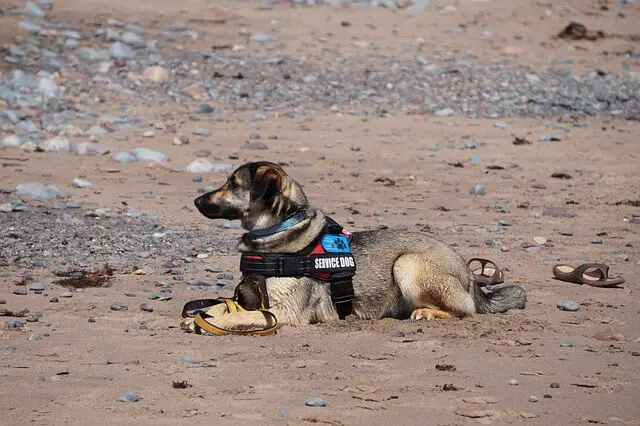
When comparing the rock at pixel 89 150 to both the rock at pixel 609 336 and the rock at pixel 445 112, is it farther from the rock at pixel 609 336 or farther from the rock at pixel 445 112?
the rock at pixel 609 336

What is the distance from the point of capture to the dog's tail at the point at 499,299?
8.10 metres

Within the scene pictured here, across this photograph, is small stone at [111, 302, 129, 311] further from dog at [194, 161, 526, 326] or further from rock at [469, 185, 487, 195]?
rock at [469, 185, 487, 195]

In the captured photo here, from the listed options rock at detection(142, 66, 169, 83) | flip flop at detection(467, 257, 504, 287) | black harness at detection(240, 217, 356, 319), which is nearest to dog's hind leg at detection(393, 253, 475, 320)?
black harness at detection(240, 217, 356, 319)

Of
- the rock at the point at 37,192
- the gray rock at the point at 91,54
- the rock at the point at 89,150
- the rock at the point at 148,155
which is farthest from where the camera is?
the gray rock at the point at 91,54

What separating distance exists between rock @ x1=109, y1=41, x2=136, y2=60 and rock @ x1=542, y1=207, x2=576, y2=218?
9.30 metres

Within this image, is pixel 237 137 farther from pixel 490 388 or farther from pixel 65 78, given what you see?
pixel 490 388

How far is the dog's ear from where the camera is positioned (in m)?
7.81

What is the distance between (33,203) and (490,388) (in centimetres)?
629

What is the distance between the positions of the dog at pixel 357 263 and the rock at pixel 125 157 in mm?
5616

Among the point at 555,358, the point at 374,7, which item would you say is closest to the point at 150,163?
the point at 555,358

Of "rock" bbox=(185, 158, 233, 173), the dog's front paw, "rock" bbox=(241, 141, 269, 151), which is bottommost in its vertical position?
"rock" bbox=(185, 158, 233, 173)

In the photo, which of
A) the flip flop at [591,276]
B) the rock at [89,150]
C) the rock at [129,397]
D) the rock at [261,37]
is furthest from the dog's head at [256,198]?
the rock at [261,37]

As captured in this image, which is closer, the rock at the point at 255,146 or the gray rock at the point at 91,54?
the rock at the point at 255,146

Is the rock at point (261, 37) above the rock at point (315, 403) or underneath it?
above
